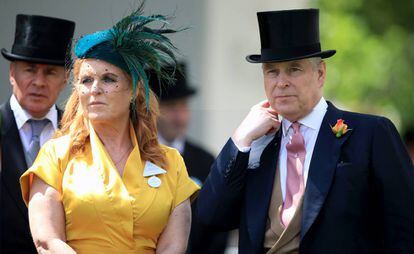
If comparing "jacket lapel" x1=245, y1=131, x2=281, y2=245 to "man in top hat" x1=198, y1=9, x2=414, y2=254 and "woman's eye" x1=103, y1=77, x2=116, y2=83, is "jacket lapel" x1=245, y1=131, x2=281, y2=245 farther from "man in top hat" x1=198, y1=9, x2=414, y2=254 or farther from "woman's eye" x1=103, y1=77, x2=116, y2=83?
"woman's eye" x1=103, y1=77, x2=116, y2=83

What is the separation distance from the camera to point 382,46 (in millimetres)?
23625

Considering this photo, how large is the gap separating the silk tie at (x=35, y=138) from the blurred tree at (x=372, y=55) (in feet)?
43.4

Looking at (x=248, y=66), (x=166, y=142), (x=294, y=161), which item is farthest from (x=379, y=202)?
(x=248, y=66)

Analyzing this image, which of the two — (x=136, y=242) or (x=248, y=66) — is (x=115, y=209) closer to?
(x=136, y=242)

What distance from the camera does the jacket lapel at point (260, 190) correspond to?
18.2 feet

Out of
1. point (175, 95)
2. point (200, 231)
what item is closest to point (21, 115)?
point (200, 231)

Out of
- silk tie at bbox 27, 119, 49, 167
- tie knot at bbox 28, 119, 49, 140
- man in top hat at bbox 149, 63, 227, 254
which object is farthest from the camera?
man in top hat at bbox 149, 63, 227, 254

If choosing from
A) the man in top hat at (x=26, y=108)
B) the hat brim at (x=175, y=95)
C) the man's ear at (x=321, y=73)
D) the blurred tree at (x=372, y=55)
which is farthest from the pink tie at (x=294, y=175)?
the blurred tree at (x=372, y=55)

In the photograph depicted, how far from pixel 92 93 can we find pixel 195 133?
331 inches

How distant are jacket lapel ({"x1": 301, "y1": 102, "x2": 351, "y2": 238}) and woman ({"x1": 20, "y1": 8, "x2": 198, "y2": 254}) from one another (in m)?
0.64

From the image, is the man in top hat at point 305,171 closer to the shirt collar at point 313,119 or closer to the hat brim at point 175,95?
the shirt collar at point 313,119

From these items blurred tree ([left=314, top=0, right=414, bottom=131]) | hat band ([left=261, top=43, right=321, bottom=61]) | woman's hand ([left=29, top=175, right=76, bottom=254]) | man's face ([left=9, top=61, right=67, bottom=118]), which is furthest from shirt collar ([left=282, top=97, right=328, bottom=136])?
blurred tree ([left=314, top=0, right=414, bottom=131])

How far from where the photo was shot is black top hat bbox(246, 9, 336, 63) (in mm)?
5699

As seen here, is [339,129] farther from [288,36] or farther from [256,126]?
[288,36]
